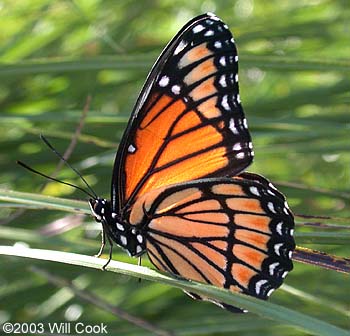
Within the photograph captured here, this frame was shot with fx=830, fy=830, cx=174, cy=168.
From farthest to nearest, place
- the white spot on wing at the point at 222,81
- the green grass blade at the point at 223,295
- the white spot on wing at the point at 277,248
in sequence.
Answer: the white spot on wing at the point at 222,81
the white spot on wing at the point at 277,248
the green grass blade at the point at 223,295

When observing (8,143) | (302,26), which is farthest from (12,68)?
(302,26)

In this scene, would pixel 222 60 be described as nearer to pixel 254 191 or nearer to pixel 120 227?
pixel 254 191

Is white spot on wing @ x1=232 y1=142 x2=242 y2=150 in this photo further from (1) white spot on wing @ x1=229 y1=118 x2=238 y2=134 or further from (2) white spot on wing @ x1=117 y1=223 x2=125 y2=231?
(2) white spot on wing @ x1=117 y1=223 x2=125 y2=231

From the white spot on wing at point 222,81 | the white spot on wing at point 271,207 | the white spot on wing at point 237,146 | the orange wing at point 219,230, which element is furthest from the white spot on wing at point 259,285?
the white spot on wing at point 222,81

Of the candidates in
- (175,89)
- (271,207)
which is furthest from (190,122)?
(271,207)

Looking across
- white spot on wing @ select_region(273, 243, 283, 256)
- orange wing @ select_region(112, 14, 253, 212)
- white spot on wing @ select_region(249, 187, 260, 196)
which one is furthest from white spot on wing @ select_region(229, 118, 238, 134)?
white spot on wing @ select_region(273, 243, 283, 256)

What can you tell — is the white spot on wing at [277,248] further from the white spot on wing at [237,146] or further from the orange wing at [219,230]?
the white spot on wing at [237,146]

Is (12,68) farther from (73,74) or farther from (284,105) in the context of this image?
(284,105)
